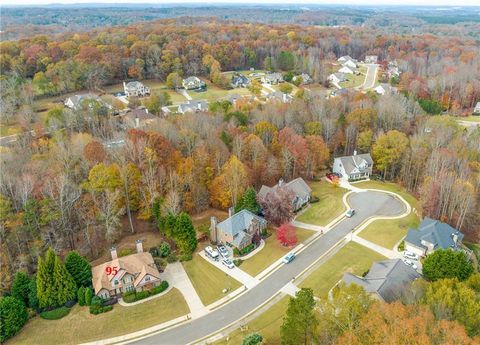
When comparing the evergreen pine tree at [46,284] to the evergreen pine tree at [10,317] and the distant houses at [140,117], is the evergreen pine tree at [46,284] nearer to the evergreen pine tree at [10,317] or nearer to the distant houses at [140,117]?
the evergreen pine tree at [10,317]

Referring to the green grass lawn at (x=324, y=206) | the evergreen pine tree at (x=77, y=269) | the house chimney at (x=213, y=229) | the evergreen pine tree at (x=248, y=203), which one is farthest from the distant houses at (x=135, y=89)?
the evergreen pine tree at (x=77, y=269)

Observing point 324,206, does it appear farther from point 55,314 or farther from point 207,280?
point 55,314

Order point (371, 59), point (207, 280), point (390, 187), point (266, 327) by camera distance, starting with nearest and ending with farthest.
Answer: point (266, 327)
point (207, 280)
point (390, 187)
point (371, 59)

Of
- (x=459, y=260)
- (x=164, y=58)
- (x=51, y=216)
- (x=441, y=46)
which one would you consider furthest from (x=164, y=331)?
(x=441, y=46)

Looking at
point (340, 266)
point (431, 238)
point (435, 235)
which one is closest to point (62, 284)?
point (340, 266)

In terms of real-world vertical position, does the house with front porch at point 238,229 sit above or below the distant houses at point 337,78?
below

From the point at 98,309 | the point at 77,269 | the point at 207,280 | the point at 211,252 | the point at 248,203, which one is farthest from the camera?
the point at 248,203

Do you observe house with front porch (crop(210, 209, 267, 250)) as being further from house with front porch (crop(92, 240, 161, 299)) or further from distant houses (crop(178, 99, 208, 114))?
distant houses (crop(178, 99, 208, 114))
